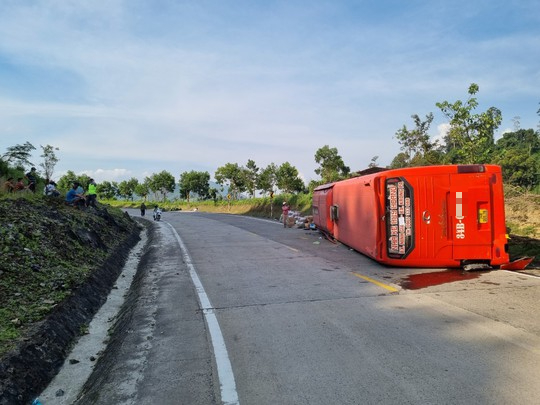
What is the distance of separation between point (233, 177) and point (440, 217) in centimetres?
6211

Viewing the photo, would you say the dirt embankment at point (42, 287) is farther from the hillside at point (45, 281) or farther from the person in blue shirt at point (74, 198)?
the person in blue shirt at point (74, 198)

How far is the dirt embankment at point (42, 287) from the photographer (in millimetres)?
4504

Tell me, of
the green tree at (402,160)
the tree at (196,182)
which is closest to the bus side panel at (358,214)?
the green tree at (402,160)

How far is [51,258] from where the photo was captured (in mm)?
8633

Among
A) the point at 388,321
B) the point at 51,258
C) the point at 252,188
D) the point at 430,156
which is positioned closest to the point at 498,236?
the point at 388,321

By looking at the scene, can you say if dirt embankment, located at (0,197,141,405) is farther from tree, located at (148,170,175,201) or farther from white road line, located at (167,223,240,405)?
tree, located at (148,170,175,201)

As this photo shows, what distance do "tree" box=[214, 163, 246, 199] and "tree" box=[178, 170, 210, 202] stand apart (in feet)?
44.5

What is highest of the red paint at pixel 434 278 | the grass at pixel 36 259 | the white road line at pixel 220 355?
the grass at pixel 36 259

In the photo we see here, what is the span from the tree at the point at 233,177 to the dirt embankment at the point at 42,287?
185 ft

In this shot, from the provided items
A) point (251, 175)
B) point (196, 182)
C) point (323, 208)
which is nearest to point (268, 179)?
point (251, 175)

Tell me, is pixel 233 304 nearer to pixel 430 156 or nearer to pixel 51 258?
pixel 51 258

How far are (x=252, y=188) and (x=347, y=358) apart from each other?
6401cm

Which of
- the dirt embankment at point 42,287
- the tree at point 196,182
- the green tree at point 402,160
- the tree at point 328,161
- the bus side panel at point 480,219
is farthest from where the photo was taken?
the tree at point 196,182

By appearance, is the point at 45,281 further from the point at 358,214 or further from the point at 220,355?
the point at 358,214
